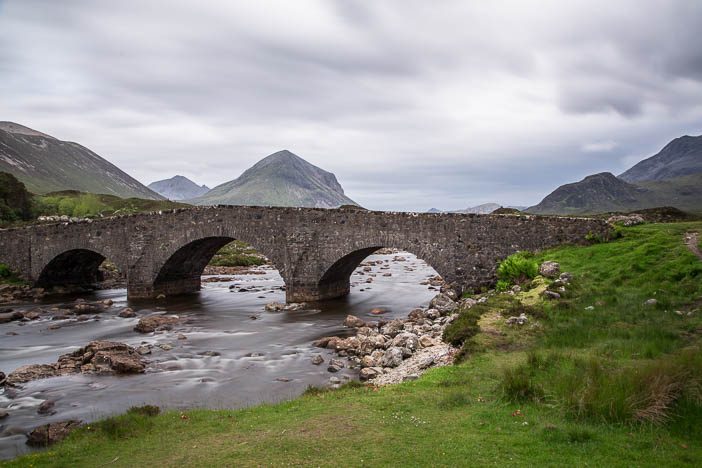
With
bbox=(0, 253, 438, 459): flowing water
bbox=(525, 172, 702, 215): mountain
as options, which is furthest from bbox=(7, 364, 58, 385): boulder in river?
bbox=(525, 172, 702, 215): mountain

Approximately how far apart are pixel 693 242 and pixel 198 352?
18147mm

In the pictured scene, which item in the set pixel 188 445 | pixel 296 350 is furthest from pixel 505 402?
pixel 296 350

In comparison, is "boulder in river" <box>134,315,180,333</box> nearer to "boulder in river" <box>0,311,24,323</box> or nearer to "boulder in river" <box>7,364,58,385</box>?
"boulder in river" <box>7,364,58,385</box>

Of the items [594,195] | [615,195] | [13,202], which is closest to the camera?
[13,202]

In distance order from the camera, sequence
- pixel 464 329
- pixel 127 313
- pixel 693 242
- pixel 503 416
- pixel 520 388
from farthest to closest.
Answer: pixel 127 313 < pixel 693 242 < pixel 464 329 < pixel 520 388 < pixel 503 416

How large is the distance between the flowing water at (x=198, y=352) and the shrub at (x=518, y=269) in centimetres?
613

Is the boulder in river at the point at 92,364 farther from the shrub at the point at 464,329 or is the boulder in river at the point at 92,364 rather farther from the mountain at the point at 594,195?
the mountain at the point at 594,195

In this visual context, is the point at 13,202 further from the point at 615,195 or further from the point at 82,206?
the point at 615,195

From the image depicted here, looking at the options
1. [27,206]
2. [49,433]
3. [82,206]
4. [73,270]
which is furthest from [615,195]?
[49,433]

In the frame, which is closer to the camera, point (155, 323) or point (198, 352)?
point (198, 352)

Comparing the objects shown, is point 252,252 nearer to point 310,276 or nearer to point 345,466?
point 310,276

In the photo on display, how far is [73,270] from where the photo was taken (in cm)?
3894

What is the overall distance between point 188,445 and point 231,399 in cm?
492

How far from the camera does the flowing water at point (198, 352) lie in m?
13.3
